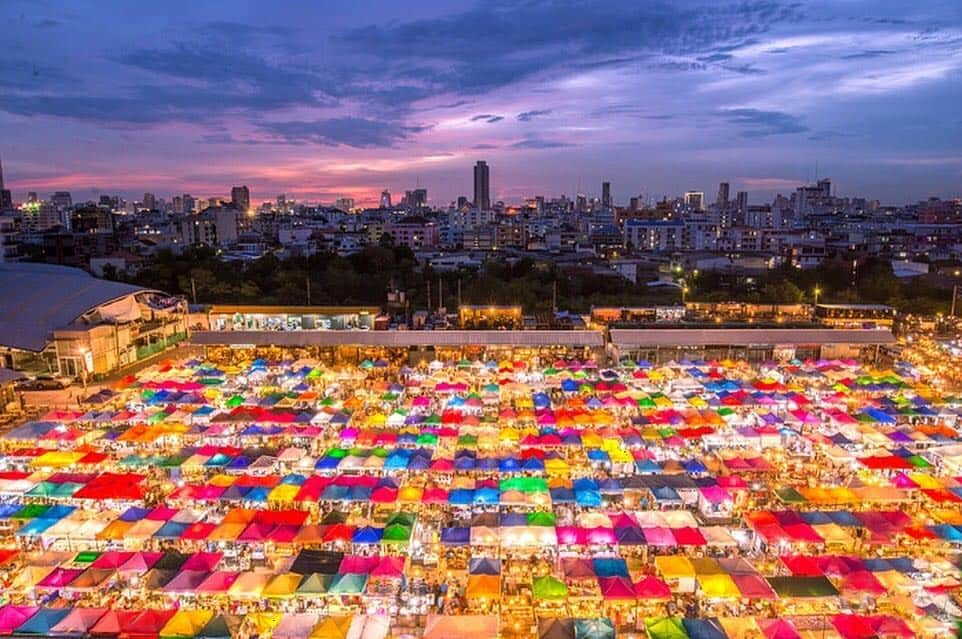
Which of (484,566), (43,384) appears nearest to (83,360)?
(43,384)

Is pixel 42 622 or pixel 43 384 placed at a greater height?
pixel 43 384

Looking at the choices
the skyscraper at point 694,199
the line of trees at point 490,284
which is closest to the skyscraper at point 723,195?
the skyscraper at point 694,199

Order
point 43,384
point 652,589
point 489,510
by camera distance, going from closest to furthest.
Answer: point 652,589 < point 489,510 < point 43,384

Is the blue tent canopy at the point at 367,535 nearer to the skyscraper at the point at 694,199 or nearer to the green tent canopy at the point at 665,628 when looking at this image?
the green tent canopy at the point at 665,628

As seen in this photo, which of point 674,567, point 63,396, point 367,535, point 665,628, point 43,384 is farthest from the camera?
point 43,384

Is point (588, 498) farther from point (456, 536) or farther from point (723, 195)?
point (723, 195)

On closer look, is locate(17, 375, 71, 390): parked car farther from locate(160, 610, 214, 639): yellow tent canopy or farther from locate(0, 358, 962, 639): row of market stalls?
locate(160, 610, 214, 639): yellow tent canopy

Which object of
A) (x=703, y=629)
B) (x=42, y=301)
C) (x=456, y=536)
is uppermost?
→ (x=42, y=301)

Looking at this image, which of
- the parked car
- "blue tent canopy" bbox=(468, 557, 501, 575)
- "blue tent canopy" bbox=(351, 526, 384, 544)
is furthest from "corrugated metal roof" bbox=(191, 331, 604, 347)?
"blue tent canopy" bbox=(468, 557, 501, 575)
